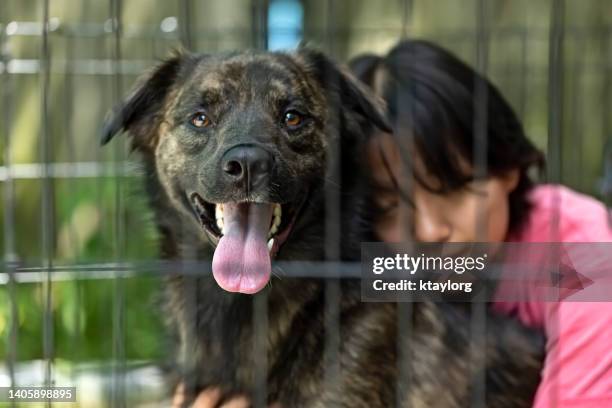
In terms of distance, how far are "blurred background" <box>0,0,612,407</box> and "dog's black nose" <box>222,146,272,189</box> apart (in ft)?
1.14

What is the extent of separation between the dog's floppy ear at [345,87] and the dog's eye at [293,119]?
158 millimetres

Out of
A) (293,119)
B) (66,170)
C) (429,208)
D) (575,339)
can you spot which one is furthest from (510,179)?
(66,170)

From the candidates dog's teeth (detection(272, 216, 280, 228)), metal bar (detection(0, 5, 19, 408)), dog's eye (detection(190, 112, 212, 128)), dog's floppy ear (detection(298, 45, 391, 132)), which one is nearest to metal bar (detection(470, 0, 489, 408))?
dog's floppy ear (detection(298, 45, 391, 132))

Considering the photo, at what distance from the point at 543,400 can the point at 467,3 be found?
11.2 ft

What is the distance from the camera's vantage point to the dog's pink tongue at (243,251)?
1.66 metres

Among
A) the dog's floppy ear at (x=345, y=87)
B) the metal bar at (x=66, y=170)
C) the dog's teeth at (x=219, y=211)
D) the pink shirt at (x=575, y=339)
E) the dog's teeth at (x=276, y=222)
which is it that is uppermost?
the dog's floppy ear at (x=345, y=87)

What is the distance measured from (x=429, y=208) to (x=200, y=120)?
71 centimetres

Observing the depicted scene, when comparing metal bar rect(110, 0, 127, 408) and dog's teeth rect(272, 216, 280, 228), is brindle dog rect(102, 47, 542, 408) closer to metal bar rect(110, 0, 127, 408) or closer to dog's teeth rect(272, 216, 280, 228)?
dog's teeth rect(272, 216, 280, 228)

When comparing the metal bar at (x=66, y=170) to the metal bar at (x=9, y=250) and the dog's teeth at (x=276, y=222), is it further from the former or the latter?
the dog's teeth at (x=276, y=222)

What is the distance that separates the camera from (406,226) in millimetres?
2041

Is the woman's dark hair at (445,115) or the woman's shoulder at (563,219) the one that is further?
the woman's dark hair at (445,115)

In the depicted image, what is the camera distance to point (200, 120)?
1.82m

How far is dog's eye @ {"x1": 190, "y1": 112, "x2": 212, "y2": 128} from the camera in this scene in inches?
71.1

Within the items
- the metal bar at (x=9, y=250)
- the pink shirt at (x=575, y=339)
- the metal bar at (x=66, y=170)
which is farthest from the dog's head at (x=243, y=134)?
the metal bar at (x=66, y=170)
